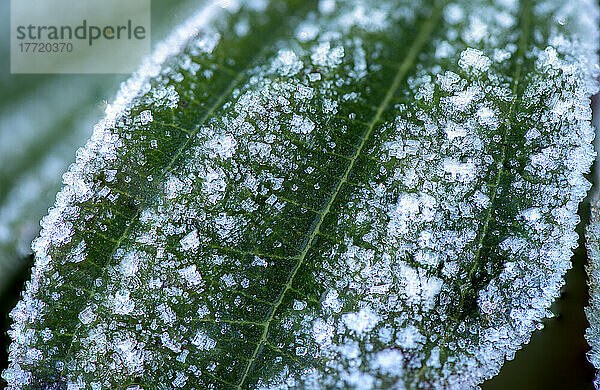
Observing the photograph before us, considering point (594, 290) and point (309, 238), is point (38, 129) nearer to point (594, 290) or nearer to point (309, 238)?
point (309, 238)

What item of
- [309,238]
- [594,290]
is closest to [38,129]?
[309,238]

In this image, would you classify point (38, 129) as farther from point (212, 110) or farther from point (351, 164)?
point (351, 164)

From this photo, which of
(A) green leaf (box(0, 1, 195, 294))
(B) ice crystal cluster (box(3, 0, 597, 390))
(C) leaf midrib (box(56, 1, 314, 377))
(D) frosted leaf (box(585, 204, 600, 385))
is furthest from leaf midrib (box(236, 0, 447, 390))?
(A) green leaf (box(0, 1, 195, 294))

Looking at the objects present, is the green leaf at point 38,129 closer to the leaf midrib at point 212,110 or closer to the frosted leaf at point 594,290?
the leaf midrib at point 212,110

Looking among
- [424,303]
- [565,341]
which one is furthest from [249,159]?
[565,341]

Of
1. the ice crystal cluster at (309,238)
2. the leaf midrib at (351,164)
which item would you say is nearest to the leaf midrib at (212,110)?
the ice crystal cluster at (309,238)

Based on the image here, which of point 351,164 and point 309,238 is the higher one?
point 351,164

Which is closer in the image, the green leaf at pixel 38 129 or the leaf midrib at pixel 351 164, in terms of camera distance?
the leaf midrib at pixel 351 164

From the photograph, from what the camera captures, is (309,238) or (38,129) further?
(38,129)
